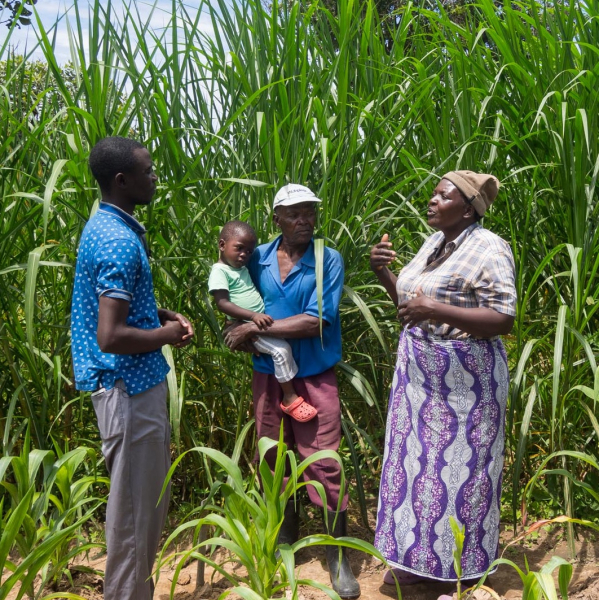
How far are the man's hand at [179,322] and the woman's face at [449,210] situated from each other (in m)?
0.87

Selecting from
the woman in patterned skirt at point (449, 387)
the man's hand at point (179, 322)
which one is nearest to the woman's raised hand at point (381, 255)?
the woman in patterned skirt at point (449, 387)

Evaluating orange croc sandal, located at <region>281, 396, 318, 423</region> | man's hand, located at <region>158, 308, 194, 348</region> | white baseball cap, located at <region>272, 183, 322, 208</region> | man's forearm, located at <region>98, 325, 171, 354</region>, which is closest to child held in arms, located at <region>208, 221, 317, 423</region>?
orange croc sandal, located at <region>281, 396, 318, 423</region>

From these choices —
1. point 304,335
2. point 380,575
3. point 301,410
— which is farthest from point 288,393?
point 380,575

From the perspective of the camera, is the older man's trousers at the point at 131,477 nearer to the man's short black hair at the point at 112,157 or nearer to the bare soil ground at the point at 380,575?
the bare soil ground at the point at 380,575

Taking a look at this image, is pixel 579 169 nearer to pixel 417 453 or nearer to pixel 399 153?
pixel 399 153

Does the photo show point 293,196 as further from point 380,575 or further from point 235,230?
point 380,575

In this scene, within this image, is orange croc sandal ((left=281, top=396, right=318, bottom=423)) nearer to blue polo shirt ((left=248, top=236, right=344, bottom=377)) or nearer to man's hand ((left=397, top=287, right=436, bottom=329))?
blue polo shirt ((left=248, top=236, right=344, bottom=377))

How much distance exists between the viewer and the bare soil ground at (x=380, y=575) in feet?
8.80

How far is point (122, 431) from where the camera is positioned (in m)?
2.15

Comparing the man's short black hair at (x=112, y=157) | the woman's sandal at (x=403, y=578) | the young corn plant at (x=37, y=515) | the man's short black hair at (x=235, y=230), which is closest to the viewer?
the young corn plant at (x=37, y=515)

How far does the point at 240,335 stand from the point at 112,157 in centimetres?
78

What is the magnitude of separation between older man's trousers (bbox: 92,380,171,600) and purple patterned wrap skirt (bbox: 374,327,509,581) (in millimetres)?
870

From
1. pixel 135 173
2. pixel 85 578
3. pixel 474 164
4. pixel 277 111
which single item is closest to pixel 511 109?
pixel 474 164

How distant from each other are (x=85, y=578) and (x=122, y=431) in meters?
0.90
